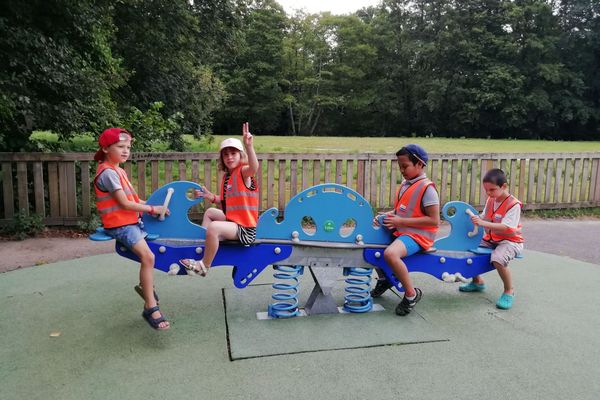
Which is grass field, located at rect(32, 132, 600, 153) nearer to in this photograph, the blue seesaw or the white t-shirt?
the blue seesaw

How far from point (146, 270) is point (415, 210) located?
7.00 ft

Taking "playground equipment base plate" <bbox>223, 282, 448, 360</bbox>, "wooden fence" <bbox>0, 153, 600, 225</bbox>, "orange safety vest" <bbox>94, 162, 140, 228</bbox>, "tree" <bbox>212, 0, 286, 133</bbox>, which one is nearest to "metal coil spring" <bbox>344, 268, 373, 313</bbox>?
"playground equipment base plate" <bbox>223, 282, 448, 360</bbox>

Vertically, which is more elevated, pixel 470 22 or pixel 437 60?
pixel 470 22

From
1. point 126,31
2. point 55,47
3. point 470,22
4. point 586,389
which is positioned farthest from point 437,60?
point 586,389

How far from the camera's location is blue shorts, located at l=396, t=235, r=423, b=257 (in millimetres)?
4023

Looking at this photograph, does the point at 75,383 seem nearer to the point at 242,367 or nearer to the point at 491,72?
the point at 242,367

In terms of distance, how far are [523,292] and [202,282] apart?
10.1ft

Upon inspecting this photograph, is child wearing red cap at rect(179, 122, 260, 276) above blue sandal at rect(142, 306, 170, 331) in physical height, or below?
above

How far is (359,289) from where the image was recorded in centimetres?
423

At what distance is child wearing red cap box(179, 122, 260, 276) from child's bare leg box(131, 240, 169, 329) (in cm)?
25

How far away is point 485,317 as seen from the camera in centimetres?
409

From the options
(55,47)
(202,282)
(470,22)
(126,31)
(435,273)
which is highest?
(470,22)

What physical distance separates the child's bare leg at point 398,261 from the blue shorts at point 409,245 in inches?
1.1

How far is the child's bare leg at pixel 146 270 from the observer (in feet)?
12.0
